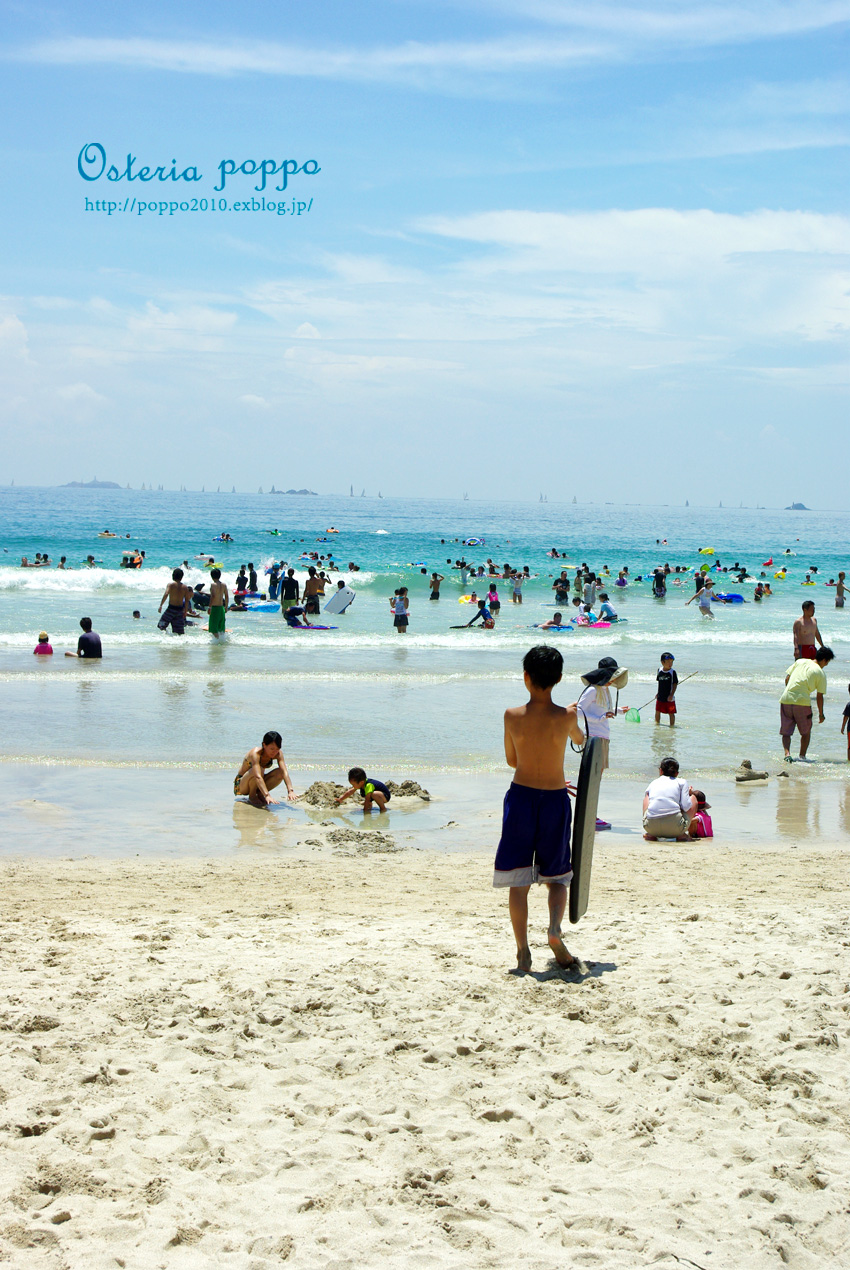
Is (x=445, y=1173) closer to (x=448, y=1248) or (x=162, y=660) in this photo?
(x=448, y=1248)

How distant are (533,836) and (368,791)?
525 cm

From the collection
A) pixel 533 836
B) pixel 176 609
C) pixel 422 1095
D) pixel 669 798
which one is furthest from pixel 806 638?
pixel 176 609

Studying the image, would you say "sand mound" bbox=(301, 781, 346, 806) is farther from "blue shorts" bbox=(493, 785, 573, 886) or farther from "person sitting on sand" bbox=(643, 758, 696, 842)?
"blue shorts" bbox=(493, 785, 573, 886)

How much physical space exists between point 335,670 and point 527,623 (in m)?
11.6

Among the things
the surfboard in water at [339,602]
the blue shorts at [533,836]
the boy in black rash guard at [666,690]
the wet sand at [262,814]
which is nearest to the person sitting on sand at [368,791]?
the wet sand at [262,814]

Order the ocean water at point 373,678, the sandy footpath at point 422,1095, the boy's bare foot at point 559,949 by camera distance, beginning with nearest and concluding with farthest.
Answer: the sandy footpath at point 422,1095 → the boy's bare foot at point 559,949 → the ocean water at point 373,678

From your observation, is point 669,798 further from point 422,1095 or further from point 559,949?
point 422,1095

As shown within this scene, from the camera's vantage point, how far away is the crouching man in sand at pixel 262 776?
10023mm

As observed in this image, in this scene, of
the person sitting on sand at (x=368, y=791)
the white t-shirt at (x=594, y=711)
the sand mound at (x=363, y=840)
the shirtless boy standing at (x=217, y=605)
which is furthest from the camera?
the shirtless boy standing at (x=217, y=605)

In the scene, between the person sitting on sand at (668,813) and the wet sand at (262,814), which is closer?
the wet sand at (262,814)

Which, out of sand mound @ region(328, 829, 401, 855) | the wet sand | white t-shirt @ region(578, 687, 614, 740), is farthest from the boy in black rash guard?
white t-shirt @ region(578, 687, 614, 740)

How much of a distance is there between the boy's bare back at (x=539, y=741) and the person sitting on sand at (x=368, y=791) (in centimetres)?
519

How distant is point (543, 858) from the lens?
4.92 m

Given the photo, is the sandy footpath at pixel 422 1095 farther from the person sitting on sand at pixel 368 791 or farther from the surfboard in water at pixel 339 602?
the surfboard in water at pixel 339 602
